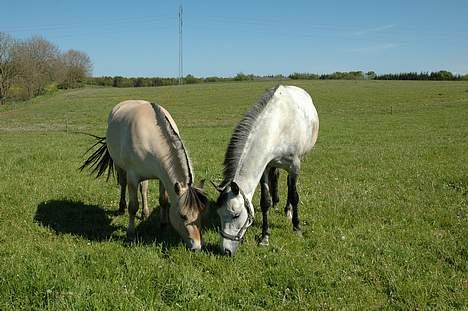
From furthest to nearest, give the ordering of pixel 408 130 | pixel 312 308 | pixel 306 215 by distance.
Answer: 1. pixel 408 130
2. pixel 306 215
3. pixel 312 308

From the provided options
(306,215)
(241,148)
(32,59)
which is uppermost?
(32,59)

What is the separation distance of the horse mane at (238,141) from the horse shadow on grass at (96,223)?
1.12 metres

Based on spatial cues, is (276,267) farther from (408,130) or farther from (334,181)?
(408,130)

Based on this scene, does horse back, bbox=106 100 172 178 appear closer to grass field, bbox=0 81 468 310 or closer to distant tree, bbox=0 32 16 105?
grass field, bbox=0 81 468 310

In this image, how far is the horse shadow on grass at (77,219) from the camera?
665cm

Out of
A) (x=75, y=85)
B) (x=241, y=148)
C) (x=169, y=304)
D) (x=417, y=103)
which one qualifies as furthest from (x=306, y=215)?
(x=75, y=85)

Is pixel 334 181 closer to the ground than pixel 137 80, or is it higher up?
closer to the ground

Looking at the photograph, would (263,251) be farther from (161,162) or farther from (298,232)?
(161,162)

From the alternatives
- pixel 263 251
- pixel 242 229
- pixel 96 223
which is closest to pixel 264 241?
pixel 263 251

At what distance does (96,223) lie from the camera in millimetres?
7188

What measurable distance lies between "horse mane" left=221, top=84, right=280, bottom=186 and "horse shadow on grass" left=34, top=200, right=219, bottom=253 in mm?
1125

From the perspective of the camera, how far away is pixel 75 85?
314ft

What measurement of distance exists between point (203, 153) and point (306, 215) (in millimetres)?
8341

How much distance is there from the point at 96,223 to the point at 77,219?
0.43 meters
